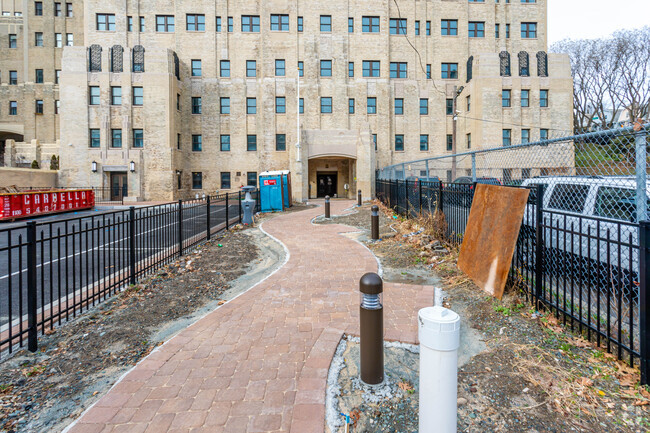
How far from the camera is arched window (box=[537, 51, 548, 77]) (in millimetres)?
35094

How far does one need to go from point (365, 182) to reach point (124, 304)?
25.9 metres

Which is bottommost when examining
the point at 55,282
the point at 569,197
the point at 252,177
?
Answer: the point at 55,282

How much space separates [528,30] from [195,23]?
33136 millimetres

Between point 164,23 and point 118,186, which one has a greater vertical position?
point 164,23

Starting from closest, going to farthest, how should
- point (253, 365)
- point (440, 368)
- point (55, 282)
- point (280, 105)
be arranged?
point (440, 368)
point (253, 365)
point (55, 282)
point (280, 105)

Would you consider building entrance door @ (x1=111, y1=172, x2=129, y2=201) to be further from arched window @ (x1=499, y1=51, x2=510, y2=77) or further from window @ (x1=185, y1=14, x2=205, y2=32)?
arched window @ (x1=499, y1=51, x2=510, y2=77)

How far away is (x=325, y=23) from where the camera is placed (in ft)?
116

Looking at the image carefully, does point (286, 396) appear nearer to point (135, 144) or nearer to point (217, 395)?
point (217, 395)

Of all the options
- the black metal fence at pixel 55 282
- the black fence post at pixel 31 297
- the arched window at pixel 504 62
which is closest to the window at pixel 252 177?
the arched window at pixel 504 62

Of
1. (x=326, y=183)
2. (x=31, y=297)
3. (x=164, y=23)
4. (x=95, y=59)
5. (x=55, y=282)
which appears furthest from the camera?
Answer: (x=326, y=183)

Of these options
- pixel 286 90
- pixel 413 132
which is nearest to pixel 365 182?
pixel 413 132

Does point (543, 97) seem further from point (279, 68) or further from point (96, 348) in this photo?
point (96, 348)

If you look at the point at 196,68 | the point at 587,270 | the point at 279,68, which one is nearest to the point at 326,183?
the point at 279,68

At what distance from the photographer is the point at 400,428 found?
9.16ft
